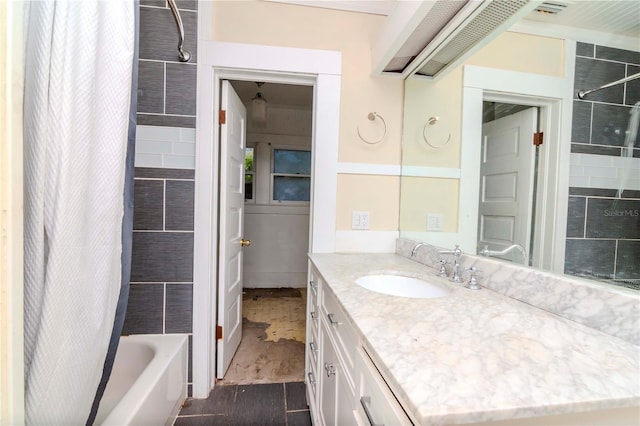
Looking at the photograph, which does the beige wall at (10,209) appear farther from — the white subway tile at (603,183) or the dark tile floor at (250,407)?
the white subway tile at (603,183)

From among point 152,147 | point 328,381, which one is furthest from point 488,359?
point 152,147

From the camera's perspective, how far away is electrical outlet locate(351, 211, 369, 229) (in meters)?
1.59

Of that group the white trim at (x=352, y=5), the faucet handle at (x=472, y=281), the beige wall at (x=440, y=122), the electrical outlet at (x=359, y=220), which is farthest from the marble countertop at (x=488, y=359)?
the white trim at (x=352, y=5)

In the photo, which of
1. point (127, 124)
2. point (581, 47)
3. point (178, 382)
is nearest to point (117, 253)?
point (127, 124)

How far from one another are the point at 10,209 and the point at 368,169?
1442 mm

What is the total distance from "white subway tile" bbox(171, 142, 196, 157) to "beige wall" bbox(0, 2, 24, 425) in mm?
951

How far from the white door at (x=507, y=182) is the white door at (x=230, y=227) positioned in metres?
1.40

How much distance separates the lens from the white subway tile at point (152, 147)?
137 cm

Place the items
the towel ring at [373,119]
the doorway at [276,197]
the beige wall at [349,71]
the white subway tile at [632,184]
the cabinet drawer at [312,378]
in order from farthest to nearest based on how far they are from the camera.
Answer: the doorway at [276,197] < the towel ring at [373,119] < the beige wall at [349,71] < the cabinet drawer at [312,378] < the white subway tile at [632,184]

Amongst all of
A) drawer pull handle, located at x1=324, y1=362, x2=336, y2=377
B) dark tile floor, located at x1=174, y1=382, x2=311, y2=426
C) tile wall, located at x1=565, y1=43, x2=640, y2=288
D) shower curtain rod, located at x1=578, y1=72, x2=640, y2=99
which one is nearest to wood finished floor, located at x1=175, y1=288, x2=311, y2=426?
dark tile floor, located at x1=174, y1=382, x2=311, y2=426

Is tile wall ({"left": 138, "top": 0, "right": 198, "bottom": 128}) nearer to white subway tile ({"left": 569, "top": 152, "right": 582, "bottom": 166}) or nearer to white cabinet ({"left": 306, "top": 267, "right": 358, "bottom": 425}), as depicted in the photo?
white cabinet ({"left": 306, "top": 267, "right": 358, "bottom": 425})

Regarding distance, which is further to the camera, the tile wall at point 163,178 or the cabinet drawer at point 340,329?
the tile wall at point 163,178

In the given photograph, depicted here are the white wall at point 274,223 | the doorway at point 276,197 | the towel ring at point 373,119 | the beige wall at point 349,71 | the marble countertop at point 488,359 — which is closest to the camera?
the marble countertop at point 488,359

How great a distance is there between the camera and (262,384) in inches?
62.9
